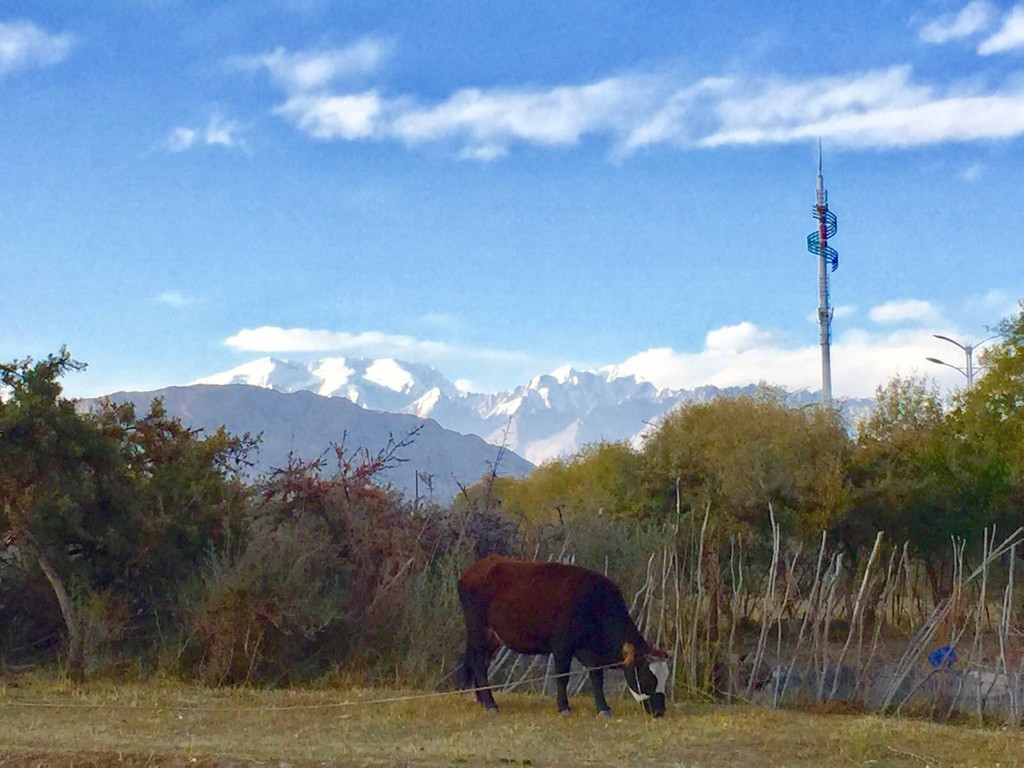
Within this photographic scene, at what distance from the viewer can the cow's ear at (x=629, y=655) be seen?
11016 mm

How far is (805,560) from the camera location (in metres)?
22.4

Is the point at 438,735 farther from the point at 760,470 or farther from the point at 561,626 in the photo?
the point at 760,470

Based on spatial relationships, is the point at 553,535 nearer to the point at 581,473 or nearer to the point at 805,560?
the point at 805,560

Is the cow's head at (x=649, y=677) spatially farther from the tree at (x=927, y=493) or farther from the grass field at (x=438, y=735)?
the tree at (x=927, y=493)

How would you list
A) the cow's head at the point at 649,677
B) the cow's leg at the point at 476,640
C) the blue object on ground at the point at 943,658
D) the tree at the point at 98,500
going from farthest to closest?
1. the tree at the point at 98,500
2. the blue object on ground at the point at 943,658
3. the cow's leg at the point at 476,640
4. the cow's head at the point at 649,677

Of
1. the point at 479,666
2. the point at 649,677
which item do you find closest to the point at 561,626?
the point at 649,677

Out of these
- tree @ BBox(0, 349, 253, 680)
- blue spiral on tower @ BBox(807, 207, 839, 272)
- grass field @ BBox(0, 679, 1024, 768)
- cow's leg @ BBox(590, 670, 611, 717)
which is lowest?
grass field @ BBox(0, 679, 1024, 768)

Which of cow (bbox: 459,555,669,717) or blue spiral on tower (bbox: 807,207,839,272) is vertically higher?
blue spiral on tower (bbox: 807,207,839,272)

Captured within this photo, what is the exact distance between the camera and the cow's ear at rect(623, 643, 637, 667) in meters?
11.0

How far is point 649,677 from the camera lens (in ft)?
36.1

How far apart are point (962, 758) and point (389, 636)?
741cm

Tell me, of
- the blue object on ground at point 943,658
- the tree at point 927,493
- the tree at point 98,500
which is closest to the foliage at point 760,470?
the tree at point 927,493

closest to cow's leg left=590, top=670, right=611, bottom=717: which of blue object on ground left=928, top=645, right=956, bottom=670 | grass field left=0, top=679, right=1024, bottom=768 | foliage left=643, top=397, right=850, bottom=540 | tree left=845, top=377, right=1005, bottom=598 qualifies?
grass field left=0, top=679, right=1024, bottom=768

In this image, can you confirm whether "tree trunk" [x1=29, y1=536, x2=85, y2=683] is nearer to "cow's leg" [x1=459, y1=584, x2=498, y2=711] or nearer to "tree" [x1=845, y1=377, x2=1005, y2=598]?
"cow's leg" [x1=459, y1=584, x2=498, y2=711]
